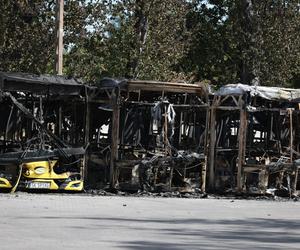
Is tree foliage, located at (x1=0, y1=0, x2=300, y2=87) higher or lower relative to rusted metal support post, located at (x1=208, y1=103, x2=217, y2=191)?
higher

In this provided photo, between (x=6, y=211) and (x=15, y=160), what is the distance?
3817 millimetres

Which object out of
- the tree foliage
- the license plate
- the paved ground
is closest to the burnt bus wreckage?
the license plate

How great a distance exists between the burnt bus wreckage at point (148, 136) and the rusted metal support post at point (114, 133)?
3 centimetres

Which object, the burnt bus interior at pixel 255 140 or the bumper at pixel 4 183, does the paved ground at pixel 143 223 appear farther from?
the burnt bus interior at pixel 255 140

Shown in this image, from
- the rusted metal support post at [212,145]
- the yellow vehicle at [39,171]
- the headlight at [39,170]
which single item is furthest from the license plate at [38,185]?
the rusted metal support post at [212,145]

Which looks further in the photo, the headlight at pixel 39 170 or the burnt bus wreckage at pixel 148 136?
the burnt bus wreckage at pixel 148 136

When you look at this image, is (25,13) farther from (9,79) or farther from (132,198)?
(132,198)

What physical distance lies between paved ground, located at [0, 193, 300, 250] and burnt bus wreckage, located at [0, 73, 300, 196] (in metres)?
1.11

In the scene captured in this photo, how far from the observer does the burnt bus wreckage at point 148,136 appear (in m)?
17.8

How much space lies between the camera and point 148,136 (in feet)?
62.4

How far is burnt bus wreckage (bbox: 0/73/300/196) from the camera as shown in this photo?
17750 millimetres

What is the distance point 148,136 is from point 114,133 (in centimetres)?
121

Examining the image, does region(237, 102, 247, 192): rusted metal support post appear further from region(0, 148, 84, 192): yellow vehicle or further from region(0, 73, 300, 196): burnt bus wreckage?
region(0, 148, 84, 192): yellow vehicle

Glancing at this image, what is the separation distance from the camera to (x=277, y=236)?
36.8 ft
